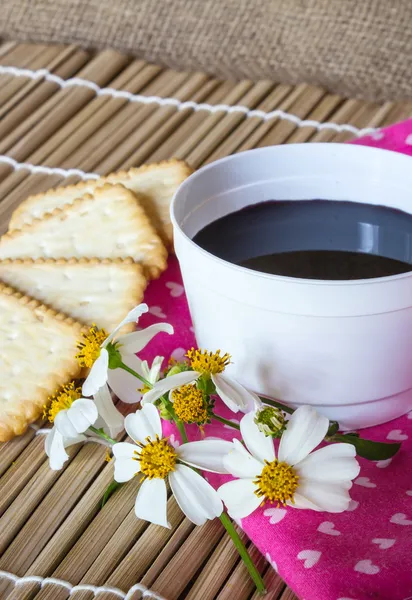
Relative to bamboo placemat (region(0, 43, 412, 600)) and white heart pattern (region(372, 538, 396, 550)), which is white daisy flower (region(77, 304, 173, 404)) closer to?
bamboo placemat (region(0, 43, 412, 600))

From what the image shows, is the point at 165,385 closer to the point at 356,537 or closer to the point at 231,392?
the point at 231,392

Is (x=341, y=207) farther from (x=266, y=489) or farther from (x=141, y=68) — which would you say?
(x=141, y=68)

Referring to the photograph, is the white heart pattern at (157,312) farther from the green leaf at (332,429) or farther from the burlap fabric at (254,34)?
the burlap fabric at (254,34)

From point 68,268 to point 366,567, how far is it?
1.34 ft

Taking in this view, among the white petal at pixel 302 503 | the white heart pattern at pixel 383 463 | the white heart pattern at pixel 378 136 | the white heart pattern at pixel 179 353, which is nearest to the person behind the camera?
the white petal at pixel 302 503

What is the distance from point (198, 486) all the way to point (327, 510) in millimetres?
80

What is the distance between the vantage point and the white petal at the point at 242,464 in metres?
0.52

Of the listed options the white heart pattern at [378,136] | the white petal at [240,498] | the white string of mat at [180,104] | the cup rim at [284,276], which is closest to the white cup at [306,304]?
the cup rim at [284,276]

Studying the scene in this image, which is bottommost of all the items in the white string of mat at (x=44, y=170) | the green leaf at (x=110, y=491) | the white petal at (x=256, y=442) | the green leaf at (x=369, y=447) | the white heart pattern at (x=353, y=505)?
the white string of mat at (x=44, y=170)

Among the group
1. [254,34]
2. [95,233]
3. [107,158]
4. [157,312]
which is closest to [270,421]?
[157,312]

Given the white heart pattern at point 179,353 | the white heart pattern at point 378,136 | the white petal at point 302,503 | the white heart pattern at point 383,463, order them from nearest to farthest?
1. the white petal at point 302,503
2. the white heart pattern at point 383,463
3. the white heart pattern at point 179,353
4. the white heart pattern at point 378,136

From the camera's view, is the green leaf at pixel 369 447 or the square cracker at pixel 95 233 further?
the square cracker at pixel 95 233

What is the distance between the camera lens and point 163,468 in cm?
53

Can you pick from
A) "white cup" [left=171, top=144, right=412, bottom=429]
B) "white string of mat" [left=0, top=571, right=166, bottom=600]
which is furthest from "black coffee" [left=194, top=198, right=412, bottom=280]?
"white string of mat" [left=0, top=571, right=166, bottom=600]
